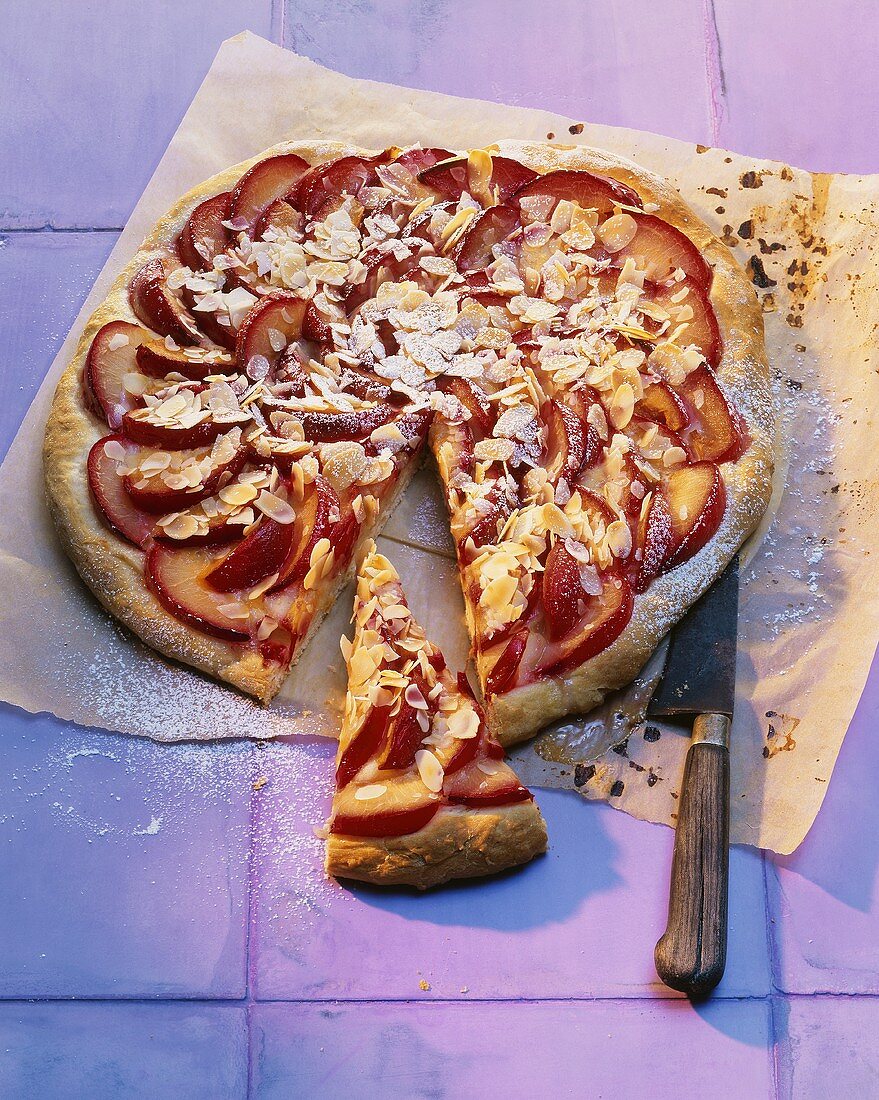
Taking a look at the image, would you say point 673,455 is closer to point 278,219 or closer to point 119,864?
point 278,219

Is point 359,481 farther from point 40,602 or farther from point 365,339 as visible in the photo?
point 40,602

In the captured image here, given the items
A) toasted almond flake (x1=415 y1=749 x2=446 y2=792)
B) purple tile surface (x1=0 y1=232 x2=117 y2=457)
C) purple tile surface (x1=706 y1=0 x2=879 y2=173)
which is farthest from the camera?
purple tile surface (x1=706 y1=0 x2=879 y2=173)

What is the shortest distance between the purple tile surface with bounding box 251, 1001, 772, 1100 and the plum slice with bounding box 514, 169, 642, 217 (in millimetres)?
1988

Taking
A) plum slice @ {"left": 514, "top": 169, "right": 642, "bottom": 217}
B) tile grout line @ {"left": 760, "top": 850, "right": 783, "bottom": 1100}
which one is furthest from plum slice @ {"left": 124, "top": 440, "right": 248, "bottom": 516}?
tile grout line @ {"left": 760, "top": 850, "right": 783, "bottom": 1100}

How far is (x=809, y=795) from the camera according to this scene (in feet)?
8.79

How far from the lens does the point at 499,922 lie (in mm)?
2576

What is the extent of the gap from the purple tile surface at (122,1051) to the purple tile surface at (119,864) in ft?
0.13

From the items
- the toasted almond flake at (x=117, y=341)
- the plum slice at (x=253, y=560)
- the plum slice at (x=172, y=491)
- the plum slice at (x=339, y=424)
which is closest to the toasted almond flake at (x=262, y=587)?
the plum slice at (x=253, y=560)

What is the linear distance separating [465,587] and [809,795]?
2.89 feet

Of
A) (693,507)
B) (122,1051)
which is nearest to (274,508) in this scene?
(693,507)

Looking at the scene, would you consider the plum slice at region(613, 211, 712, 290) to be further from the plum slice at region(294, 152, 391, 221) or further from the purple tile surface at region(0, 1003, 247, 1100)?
the purple tile surface at region(0, 1003, 247, 1100)

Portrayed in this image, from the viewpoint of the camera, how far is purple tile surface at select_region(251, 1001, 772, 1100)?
2.44 m

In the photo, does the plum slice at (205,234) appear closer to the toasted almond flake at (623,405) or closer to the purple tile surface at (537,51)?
the purple tile surface at (537,51)

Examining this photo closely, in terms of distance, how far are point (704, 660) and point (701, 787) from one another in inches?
12.7
